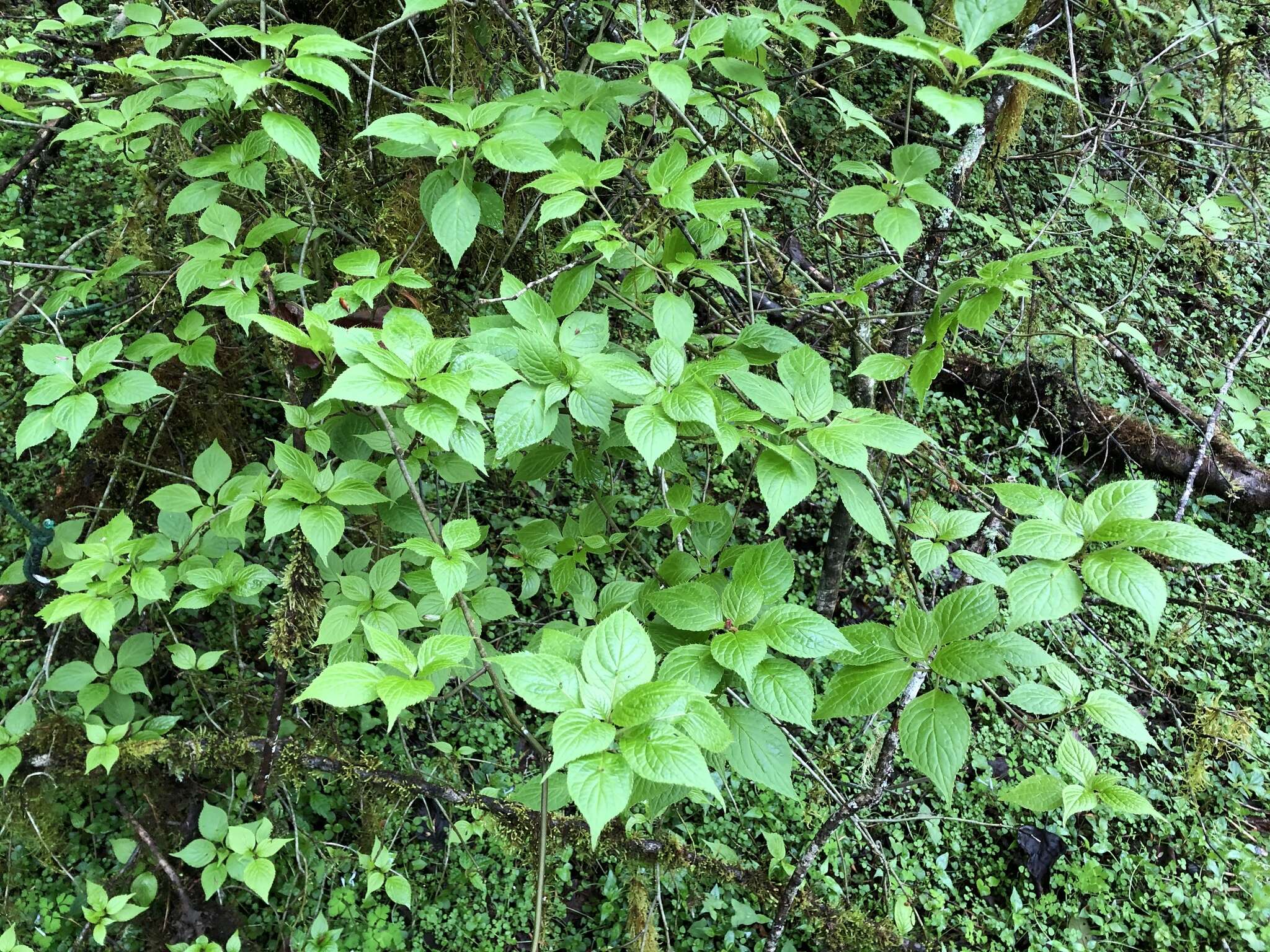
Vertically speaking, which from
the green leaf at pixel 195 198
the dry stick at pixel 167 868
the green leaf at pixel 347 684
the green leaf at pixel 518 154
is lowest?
the dry stick at pixel 167 868

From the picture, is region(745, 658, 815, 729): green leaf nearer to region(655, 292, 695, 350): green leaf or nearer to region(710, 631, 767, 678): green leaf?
region(710, 631, 767, 678): green leaf

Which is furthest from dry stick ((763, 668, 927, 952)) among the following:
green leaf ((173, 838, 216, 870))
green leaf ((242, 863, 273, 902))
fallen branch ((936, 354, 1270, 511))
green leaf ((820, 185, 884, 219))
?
fallen branch ((936, 354, 1270, 511))

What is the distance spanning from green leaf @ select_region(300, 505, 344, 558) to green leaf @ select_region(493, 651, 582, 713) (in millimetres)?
513

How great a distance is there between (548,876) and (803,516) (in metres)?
1.86

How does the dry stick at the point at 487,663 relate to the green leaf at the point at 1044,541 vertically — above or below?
below

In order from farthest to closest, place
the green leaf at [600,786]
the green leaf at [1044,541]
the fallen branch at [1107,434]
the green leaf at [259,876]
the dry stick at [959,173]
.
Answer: the fallen branch at [1107,434]
the dry stick at [959,173]
the green leaf at [259,876]
the green leaf at [1044,541]
the green leaf at [600,786]

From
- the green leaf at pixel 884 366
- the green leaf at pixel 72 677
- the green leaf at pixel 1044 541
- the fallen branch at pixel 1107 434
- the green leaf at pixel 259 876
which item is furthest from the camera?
the fallen branch at pixel 1107 434

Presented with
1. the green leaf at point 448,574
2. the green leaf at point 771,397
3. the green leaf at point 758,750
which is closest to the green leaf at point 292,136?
the green leaf at point 448,574

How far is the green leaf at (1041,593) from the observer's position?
1056 millimetres

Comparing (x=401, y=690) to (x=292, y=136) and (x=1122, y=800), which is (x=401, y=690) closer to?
(x=292, y=136)

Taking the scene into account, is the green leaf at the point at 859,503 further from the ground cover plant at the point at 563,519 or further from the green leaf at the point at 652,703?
the green leaf at the point at 652,703

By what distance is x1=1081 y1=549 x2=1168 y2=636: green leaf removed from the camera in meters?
1.01

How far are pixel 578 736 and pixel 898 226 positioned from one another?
3.42 feet

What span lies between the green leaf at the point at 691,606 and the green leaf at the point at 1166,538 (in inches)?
23.1
